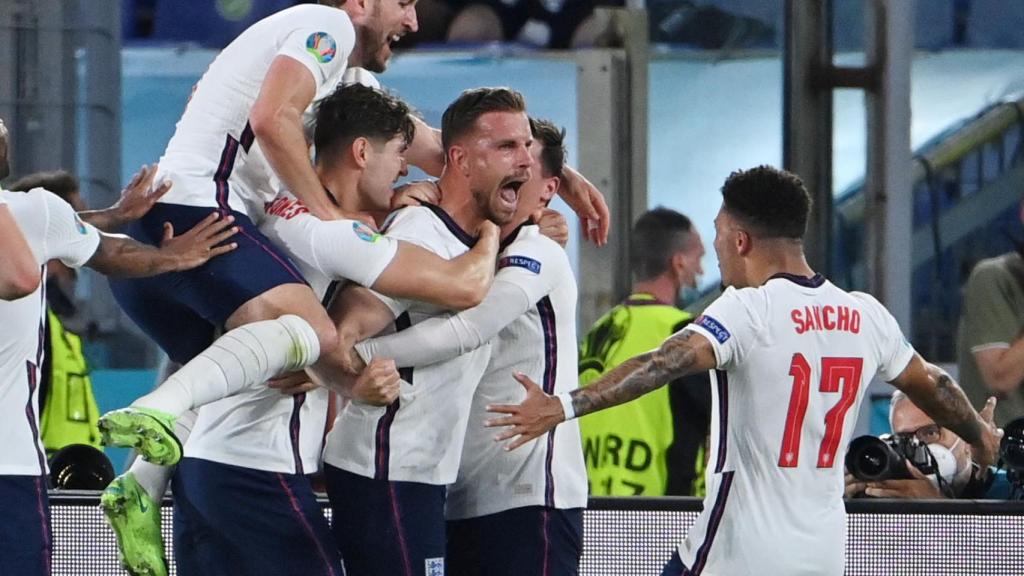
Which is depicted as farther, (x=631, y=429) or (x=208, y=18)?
(x=208, y=18)

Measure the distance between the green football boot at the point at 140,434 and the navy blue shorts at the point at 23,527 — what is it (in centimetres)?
29

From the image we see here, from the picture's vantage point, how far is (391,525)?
371 centimetres

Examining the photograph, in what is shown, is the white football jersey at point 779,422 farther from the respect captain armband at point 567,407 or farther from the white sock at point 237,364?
the white sock at point 237,364

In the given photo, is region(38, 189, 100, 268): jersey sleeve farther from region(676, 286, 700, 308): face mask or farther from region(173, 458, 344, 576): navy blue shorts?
region(676, 286, 700, 308): face mask

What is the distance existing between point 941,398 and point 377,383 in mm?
1217

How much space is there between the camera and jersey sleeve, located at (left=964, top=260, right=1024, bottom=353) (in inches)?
227

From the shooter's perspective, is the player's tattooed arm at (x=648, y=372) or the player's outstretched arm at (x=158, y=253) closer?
the player's tattooed arm at (x=648, y=372)

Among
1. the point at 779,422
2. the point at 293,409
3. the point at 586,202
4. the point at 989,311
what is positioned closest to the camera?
the point at 779,422

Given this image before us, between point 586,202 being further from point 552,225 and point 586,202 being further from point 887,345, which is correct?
point 887,345

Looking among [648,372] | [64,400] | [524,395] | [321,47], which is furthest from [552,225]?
[64,400]

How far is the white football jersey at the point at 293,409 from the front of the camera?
374 centimetres

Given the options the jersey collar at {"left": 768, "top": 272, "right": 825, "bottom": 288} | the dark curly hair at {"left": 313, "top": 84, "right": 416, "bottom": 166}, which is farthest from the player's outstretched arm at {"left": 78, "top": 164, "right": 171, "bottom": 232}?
the jersey collar at {"left": 768, "top": 272, "right": 825, "bottom": 288}

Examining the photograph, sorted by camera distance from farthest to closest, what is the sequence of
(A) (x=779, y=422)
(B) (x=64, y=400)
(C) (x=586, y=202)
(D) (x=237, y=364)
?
(B) (x=64, y=400), (C) (x=586, y=202), (A) (x=779, y=422), (D) (x=237, y=364)

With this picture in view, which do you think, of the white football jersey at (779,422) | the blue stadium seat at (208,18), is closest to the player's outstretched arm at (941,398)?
the white football jersey at (779,422)
